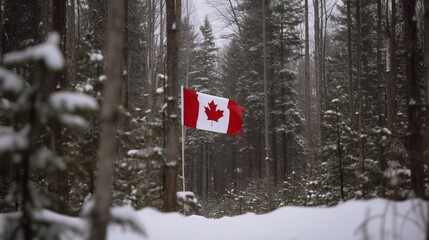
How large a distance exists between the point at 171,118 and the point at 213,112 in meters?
2.50

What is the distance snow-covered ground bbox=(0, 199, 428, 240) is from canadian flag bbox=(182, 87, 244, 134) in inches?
118

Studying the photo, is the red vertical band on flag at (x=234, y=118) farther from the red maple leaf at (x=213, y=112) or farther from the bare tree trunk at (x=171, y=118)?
the bare tree trunk at (x=171, y=118)

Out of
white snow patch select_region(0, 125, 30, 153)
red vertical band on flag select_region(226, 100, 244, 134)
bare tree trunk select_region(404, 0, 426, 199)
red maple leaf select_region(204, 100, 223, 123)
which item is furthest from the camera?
red vertical band on flag select_region(226, 100, 244, 134)

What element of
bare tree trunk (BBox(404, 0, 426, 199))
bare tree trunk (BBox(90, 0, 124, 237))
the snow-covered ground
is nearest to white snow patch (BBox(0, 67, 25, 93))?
bare tree trunk (BBox(90, 0, 124, 237))

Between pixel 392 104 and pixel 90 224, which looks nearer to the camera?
pixel 90 224

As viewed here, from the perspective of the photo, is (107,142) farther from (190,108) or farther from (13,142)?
(190,108)

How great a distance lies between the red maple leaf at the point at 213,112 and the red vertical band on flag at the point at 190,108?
0.38 m

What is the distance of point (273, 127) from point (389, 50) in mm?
11899

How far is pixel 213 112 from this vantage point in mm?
8984

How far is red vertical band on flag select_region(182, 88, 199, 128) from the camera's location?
8305 millimetres

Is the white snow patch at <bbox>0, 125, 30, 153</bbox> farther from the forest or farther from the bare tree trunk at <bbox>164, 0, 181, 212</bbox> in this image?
the bare tree trunk at <bbox>164, 0, 181, 212</bbox>

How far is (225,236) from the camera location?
5641 millimetres

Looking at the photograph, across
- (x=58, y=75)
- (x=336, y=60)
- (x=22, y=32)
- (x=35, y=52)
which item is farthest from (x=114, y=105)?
(x=336, y=60)

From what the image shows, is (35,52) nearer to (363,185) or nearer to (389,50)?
(363,185)
